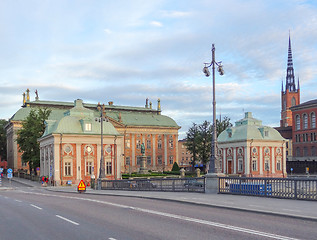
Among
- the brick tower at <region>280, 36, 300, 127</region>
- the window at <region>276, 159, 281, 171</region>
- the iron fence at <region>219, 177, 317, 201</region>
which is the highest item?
the brick tower at <region>280, 36, 300, 127</region>

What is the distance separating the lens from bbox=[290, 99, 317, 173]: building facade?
112250 mm

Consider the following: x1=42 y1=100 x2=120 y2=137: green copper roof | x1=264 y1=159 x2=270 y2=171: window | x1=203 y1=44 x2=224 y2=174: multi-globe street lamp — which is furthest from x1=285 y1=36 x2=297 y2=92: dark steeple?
x1=203 y1=44 x2=224 y2=174: multi-globe street lamp

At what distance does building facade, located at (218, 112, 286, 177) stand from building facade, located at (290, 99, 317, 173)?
38052mm

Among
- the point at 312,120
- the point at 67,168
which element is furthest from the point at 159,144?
the point at 67,168

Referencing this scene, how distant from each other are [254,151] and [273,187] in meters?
54.8

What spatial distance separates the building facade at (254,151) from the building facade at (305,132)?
3805 centimetres

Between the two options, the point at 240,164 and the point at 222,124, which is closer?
the point at 240,164

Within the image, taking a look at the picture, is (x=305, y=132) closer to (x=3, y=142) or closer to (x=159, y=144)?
(x=159, y=144)

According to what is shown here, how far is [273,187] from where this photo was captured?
21.5 meters

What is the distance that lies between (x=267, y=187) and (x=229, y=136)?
5824 cm

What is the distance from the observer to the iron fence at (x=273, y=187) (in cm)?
1947

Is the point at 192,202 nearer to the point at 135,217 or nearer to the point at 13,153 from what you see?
the point at 135,217

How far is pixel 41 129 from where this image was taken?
245 ft

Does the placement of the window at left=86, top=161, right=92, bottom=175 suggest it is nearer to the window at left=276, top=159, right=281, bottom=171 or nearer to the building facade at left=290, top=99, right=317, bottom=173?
the window at left=276, top=159, right=281, bottom=171
